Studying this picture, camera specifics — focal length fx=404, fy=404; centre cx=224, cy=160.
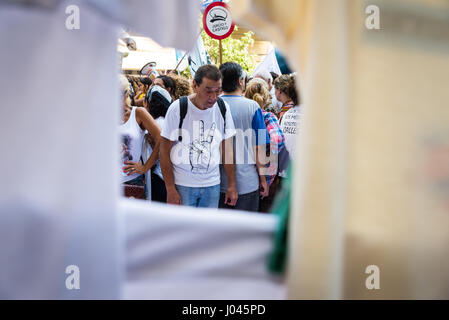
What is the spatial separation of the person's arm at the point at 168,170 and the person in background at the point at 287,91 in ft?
3.39

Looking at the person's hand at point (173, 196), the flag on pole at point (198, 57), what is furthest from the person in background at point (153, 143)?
the flag on pole at point (198, 57)

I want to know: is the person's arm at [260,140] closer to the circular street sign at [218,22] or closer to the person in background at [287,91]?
the person in background at [287,91]

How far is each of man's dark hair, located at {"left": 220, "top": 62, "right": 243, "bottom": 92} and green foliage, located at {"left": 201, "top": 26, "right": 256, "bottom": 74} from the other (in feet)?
23.7

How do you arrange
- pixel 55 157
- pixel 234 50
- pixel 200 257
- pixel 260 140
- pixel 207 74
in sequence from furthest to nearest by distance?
pixel 234 50, pixel 260 140, pixel 207 74, pixel 200 257, pixel 55 157

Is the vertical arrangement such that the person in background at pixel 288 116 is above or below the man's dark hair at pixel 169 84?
below

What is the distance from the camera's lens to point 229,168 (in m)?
3.03

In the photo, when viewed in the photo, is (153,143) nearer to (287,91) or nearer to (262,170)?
→ (262,170)

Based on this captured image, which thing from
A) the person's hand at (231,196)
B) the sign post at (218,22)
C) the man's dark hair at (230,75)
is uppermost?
the sign post at (218,22)

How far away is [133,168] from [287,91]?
1404 mm

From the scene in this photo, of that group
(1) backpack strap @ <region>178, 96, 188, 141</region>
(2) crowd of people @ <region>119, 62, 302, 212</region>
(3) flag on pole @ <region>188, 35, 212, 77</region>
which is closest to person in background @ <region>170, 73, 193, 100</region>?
(2) crowd of people @ <region>119, 62, 302, 212</region>

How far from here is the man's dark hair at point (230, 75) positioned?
3.09m

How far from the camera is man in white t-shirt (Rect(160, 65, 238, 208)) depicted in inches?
110

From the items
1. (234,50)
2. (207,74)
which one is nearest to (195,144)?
(207,74)

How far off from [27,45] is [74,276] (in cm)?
56
